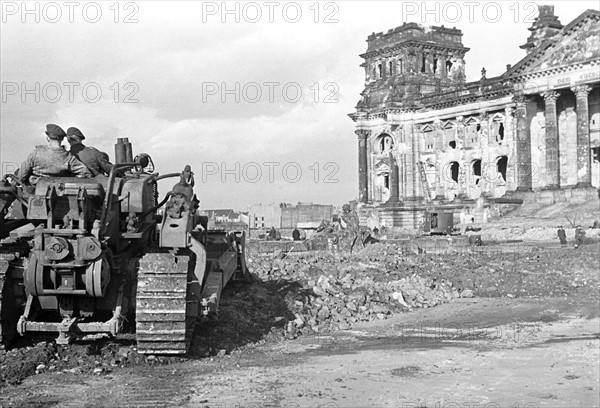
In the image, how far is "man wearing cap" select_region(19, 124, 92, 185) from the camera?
1034cm

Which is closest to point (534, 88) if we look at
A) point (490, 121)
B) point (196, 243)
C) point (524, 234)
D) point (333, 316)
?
point (490, 121)

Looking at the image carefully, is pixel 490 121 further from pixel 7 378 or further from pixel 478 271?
pixel 7 378

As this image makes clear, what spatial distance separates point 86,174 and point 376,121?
59181mm

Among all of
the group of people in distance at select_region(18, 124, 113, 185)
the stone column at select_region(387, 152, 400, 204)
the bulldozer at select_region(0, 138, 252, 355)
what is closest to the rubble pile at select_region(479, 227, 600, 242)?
the stone column at select_region(387, 152, 400, 204)

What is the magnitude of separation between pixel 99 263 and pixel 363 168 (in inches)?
2416

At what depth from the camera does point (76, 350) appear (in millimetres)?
9789

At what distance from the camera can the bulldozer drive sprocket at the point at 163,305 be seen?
9.18m

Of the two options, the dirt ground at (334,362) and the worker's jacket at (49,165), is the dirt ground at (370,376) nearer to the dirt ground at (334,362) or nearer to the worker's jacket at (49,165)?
the dirt ground at (334,362)

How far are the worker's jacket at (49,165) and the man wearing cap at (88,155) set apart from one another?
260mm

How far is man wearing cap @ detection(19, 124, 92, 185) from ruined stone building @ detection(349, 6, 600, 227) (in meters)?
42.3

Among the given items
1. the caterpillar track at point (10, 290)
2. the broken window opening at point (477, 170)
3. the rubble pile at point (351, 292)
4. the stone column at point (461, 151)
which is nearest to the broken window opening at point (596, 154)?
the broken window opening at point (477, 170)

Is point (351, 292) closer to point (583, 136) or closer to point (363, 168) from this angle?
point (583, 136)

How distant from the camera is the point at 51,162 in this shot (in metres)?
10.4

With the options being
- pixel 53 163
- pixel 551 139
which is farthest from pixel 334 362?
pixel 551 139
